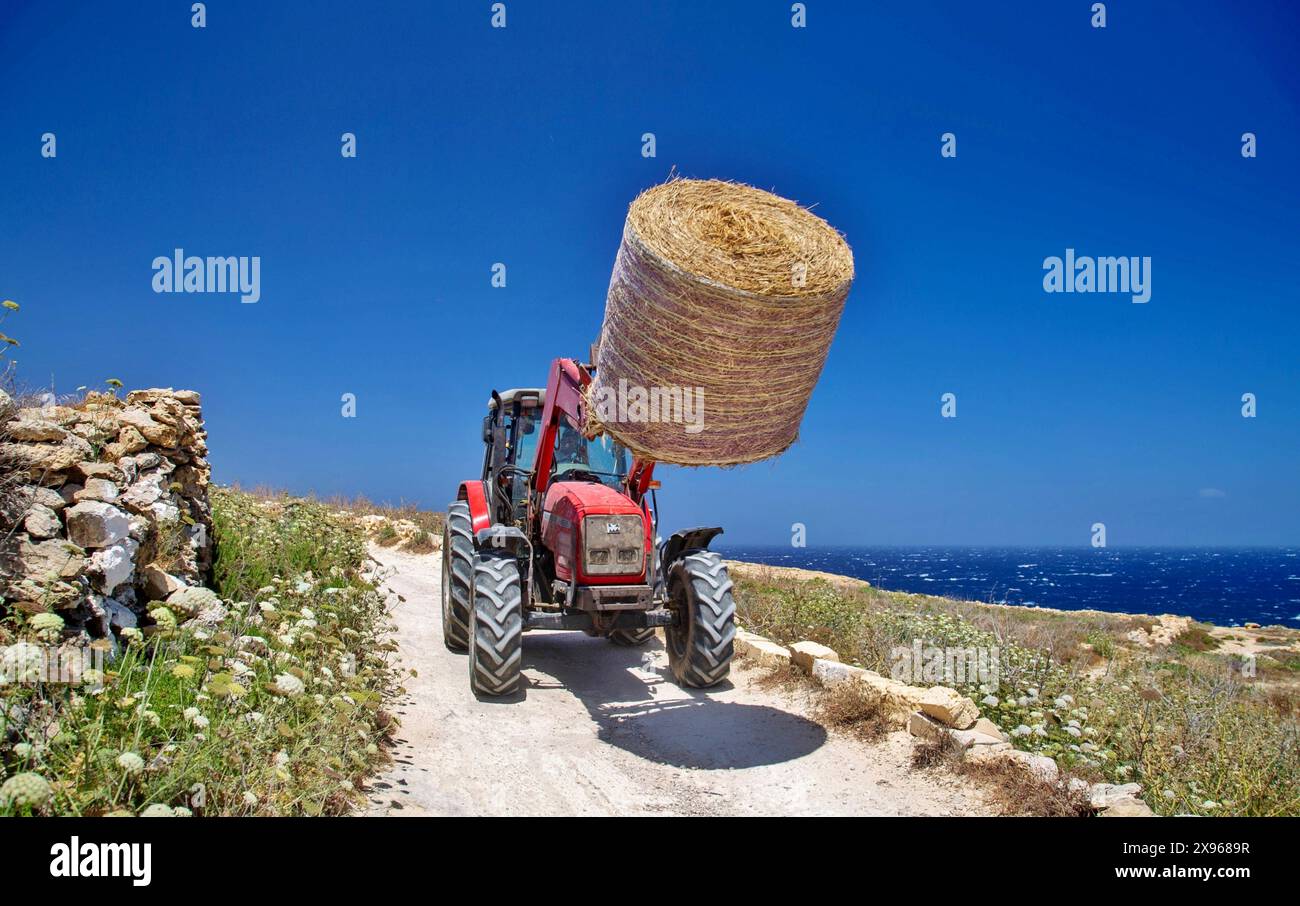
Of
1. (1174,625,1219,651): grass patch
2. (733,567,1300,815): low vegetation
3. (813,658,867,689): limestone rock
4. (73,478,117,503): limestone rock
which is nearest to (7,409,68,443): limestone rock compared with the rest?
(73,478,117,503): limestone rock

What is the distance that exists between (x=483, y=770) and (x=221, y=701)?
1780 millimetres

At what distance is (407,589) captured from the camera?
11.6m

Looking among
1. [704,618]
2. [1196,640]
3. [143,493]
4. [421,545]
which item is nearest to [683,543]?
[704,618]

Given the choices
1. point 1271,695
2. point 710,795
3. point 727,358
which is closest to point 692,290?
point 727,358

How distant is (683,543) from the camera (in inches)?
279

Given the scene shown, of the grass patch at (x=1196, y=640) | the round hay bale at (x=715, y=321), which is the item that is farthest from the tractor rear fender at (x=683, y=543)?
the grass patch at (x=1196, y=640)

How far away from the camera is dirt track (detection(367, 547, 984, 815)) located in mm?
4613

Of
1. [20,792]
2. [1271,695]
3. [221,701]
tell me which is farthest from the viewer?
[1271,695]

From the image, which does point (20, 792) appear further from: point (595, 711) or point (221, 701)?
point (595, 711)

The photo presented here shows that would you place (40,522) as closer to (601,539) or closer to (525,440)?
(601,539)

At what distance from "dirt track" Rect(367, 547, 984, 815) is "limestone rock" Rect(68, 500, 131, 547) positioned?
227cm

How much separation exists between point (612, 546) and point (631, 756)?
5.37 feet

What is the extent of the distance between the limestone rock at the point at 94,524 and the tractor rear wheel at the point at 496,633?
2.48 metres

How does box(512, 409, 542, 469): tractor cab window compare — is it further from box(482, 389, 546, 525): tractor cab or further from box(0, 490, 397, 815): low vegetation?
box(0, 490, 397, 815): low vegetation
